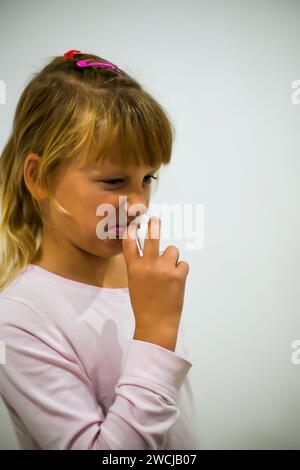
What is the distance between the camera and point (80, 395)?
492 mm

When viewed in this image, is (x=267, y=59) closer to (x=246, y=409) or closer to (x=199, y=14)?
(x=199, y=14)

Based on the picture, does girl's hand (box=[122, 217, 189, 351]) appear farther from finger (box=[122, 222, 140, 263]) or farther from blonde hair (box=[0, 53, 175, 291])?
blonde hair (box=[0, 53, 175, 291])

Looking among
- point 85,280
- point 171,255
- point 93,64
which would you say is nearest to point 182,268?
point 171,255

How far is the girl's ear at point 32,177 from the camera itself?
1.82 ft

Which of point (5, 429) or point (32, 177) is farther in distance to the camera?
point (5, 429)

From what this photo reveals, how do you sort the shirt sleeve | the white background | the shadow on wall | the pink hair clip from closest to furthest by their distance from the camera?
the shirt sleeve, the pink hair clip, the shadow on wall, the white background

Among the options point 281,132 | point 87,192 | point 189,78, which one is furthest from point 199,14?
point 87,192

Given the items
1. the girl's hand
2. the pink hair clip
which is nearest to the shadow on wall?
the girl's hand

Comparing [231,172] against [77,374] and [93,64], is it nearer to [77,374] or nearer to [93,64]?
[93,64]

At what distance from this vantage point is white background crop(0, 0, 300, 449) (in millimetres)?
821

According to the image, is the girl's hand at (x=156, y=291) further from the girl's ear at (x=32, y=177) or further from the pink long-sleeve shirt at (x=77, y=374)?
the girl's ear at (x=32, y=177)

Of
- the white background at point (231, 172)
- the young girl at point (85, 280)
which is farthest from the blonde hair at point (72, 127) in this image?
the white background at point (231, 172)

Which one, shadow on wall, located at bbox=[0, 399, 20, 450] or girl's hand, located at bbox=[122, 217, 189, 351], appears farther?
shadow on wall, located at bbox=[0, 399, 20, 450]

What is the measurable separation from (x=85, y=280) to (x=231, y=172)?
0.43 m
